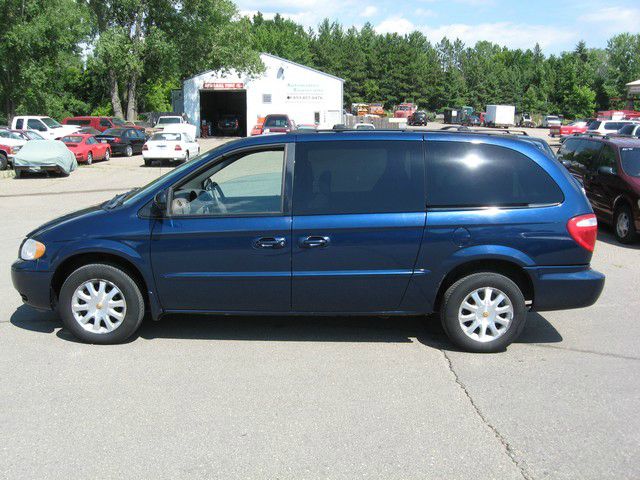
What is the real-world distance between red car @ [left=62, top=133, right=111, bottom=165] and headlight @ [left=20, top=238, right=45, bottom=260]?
21004mm

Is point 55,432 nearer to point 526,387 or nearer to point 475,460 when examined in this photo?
point 475,460

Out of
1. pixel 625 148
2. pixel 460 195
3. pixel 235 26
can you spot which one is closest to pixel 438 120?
pixel 235 26

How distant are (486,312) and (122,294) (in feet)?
10.2

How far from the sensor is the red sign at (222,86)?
47.3 meters

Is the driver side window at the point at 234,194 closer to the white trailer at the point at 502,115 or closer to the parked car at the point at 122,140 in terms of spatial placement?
the parked car at the point at 122,140

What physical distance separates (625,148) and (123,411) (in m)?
9.98

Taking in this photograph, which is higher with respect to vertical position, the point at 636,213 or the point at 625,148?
the point at 625,148

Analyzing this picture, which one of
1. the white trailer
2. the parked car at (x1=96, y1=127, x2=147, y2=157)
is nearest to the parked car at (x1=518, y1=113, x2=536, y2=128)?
the white trailer

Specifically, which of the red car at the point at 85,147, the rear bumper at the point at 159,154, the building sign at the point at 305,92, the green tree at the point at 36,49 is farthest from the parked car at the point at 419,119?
the red car at the point at 85,147

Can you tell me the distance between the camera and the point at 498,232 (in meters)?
5.00

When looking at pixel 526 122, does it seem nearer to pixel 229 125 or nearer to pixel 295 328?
pixel 229 125

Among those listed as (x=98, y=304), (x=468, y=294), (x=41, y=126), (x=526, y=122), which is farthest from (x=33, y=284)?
(x=526, y=122)

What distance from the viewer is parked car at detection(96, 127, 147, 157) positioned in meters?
29.5

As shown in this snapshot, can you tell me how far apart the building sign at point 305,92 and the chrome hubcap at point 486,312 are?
1730 inches
